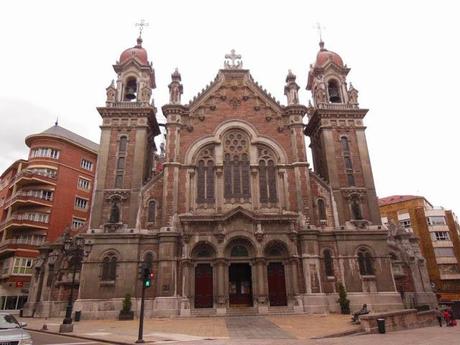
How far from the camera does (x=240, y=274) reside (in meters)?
27.8

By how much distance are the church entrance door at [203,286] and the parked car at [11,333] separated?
1595 cm

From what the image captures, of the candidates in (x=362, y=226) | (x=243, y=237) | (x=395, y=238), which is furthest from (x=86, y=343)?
(x=395, y=238)

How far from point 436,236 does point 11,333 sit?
55.5m

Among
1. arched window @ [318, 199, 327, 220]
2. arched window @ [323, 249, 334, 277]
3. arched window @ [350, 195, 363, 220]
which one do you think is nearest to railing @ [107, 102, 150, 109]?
arched window @ [318, 199, 327, 220]

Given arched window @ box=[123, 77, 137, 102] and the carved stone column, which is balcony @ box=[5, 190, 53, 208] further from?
the carved stone column

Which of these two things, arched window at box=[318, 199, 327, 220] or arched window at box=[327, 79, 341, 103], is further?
arched window at box=[327, 79, 341, 103]

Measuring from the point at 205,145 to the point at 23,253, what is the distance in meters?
25.4

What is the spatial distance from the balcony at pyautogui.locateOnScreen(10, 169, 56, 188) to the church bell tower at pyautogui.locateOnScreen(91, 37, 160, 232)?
625 inches

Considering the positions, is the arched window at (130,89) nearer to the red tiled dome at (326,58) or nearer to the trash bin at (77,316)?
the red tiled dome at (326,58)

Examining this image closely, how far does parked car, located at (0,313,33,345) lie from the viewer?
9812 mm

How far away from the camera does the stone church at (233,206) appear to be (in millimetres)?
26094

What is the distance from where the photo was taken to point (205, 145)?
30.9 meters

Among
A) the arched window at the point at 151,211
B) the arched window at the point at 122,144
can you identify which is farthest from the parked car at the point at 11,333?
the arched window at the point at 122,144

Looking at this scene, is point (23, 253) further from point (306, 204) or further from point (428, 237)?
point (428, 237)
